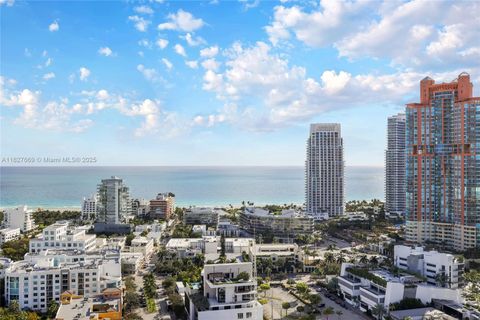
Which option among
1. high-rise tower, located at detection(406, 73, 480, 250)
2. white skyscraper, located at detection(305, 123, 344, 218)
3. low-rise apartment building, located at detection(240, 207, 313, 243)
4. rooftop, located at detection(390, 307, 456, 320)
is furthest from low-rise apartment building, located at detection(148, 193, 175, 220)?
rooftop, located at detection(390, 307, 456, 320)

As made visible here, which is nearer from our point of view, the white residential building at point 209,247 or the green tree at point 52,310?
the green tree at point 52,310

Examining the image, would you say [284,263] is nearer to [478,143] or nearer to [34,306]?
[34,306]

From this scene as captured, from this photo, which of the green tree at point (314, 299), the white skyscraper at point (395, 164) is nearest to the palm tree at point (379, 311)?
the green tree at point (314, 299)

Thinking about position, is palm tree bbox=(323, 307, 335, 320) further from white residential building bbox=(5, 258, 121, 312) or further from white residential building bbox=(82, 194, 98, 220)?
white residential building bbox=(82, 194, 98, 220)

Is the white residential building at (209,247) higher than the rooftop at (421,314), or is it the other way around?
the white residential building at (209,247)

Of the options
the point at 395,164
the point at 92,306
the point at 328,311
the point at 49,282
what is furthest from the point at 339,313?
the point at 395,164

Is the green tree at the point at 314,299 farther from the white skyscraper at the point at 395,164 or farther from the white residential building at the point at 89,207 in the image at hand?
the white residential building at the point at 89,207

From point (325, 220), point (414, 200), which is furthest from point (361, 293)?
point (325, 220)
